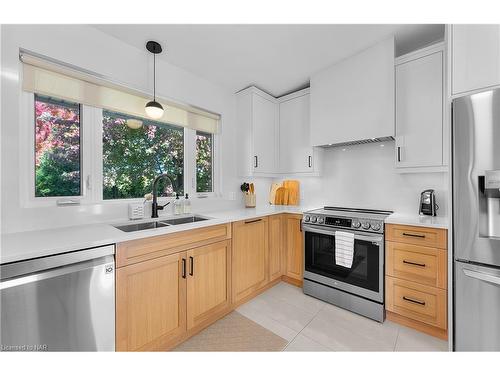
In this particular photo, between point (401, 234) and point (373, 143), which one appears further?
point (373, 143)

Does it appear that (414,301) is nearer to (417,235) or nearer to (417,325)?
(417,325)

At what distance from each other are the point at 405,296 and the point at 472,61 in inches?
69.5

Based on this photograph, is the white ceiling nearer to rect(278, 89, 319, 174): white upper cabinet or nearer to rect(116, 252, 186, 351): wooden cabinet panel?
rect(278, 89, 319, 174): white upper cabinet

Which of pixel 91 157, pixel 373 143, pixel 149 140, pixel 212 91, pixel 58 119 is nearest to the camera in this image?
pixel 58 119

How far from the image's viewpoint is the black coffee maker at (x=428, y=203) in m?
1.98

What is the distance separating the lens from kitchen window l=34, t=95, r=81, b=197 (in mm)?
1559

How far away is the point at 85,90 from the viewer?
5.58 ft

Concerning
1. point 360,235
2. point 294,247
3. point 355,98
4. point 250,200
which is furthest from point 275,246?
point 355,98

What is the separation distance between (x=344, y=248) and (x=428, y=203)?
89 centimetres

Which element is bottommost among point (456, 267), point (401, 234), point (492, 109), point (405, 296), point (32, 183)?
point (405, 296)

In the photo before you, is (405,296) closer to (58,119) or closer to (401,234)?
(401,234)

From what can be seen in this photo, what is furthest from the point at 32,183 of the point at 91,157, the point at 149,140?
the point at 149,140

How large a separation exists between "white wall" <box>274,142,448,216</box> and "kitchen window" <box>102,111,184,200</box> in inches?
70.0

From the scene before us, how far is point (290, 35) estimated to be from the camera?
5.98ft
